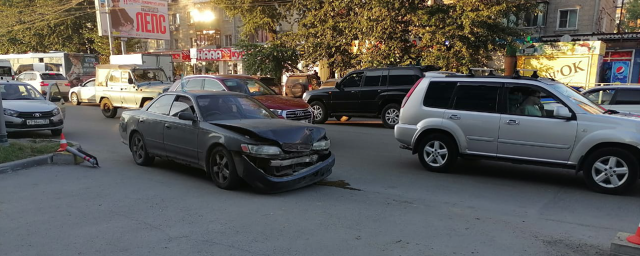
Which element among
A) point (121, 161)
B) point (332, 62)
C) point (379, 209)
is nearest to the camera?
point (379, 209)

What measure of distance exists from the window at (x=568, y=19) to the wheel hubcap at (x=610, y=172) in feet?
79.1

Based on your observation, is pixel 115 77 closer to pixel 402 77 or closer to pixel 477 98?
pixel 402 77

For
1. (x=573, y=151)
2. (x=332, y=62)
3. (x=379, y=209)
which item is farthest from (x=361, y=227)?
(x=332, y=62)

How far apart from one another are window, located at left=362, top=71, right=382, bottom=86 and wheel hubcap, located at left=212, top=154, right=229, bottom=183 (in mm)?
8549

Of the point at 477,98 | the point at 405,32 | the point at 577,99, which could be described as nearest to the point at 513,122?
the point at 477,98

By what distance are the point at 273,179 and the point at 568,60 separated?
21.6 metres

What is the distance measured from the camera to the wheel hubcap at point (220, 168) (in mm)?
6082

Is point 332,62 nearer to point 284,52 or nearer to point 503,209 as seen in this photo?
point 284,52

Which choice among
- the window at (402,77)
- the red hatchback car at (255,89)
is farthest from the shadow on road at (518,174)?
the window at (402,77)

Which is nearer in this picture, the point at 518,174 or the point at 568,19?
the point at 518,174

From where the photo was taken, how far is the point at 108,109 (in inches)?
648

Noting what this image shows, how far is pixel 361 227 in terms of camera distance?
468 centimetres

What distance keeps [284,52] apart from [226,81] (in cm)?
1262

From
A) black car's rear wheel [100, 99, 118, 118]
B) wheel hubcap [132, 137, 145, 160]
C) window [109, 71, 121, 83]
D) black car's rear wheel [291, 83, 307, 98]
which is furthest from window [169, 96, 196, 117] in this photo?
black car's rear wheel [291, 83, 307, 98]
